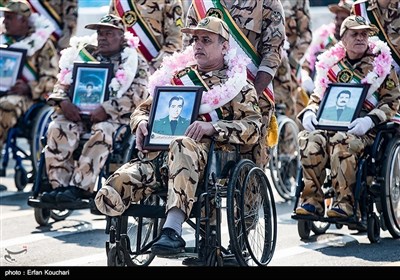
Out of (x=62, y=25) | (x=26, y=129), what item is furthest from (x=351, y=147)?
(x=62, y=25)

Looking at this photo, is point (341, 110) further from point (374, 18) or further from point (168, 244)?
point (168, 244)

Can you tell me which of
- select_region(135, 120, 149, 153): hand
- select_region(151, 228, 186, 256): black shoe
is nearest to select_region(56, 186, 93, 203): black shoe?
select_region(135, 120, 149, 153): hand

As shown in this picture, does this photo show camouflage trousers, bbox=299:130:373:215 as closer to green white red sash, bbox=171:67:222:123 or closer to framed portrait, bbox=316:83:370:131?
framed portrait, bbox=316:83:370:131

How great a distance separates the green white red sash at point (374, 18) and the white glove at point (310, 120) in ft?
3.71

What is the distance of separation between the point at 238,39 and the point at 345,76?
1.19 m

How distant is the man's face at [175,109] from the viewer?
7.89 meters

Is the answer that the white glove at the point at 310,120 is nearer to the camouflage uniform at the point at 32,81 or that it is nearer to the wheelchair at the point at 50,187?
the wheelchair at the point at 50,187

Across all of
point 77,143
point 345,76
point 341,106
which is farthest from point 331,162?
point 77,143

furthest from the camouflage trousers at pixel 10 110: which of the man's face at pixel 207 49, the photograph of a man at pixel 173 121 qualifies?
the photograph of a man at pixel 173 121

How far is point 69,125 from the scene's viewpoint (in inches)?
405

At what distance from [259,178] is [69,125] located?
8.59ft

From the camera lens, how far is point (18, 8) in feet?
39.9

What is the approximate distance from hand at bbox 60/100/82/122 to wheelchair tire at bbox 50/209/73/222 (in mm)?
776

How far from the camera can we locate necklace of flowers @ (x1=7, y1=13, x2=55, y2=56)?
12109 mm
